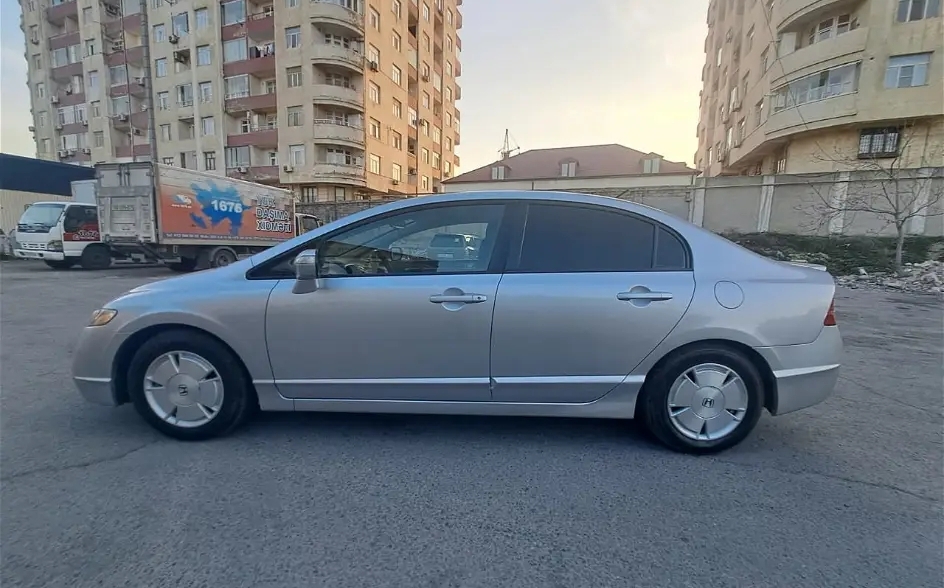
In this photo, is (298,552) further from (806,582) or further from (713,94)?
(713,94)

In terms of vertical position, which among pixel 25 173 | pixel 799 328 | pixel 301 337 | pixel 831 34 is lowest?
pixel 301 337

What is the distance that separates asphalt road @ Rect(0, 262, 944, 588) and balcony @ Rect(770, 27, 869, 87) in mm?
25325

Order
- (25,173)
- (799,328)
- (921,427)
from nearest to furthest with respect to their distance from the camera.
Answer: (799,328)
(921,427)
(25,173)

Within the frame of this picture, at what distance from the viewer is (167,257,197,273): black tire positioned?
13261mm

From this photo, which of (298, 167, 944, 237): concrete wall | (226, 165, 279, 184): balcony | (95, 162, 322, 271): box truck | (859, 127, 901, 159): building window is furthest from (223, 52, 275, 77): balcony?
(859, 127, 901, 159): building window

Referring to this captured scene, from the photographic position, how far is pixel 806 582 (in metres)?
1.62

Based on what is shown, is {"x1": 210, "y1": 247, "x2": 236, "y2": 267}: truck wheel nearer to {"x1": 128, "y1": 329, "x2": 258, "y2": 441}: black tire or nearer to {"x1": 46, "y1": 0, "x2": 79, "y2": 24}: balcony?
{"x1": 128, "y1": 329, "x2": 258, "y2": 441}: black tire

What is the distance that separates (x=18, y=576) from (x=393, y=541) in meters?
1.49

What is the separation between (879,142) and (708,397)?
91.1ft

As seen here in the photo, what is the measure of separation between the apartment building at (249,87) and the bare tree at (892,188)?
26525mm

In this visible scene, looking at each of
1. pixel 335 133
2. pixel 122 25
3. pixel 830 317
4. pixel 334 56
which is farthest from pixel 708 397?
pixel 122 25

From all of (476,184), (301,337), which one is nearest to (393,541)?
(301,337)

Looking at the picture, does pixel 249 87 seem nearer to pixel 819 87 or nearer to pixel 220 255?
pixel 220 255

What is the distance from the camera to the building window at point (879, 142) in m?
20.2
